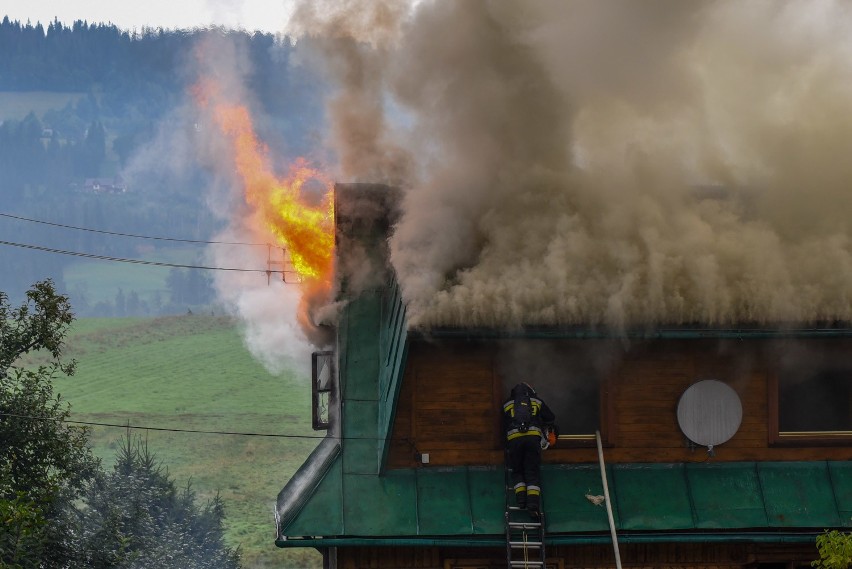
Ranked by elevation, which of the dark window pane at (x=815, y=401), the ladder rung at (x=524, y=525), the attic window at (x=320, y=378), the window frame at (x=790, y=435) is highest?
the attic window at (x=320, y=378)

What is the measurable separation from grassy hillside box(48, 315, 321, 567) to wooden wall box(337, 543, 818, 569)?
3145 cm

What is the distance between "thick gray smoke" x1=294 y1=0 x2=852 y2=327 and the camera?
17406mm

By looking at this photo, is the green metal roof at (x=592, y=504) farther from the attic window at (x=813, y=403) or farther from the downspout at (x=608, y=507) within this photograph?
the attic window at (x=813, y=403)

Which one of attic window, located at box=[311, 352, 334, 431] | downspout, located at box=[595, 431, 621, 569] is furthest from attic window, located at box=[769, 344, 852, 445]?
attic window, located at box=[311, 352, 334, 431]

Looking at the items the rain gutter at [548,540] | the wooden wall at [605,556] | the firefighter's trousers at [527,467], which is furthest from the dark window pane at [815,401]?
the firefighter's trousers at [527,467]

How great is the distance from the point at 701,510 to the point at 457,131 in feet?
21.2

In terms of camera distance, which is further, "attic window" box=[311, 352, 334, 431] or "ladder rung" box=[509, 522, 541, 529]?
"attic window" box=[311, 352, 334, 431]

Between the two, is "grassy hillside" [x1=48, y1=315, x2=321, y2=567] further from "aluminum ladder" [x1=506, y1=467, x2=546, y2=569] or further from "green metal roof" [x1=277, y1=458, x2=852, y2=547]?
"aluminum ladder" [x1=506, y1=467, x2=546, y2=569]

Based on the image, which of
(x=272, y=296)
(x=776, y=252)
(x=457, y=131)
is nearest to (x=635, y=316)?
(x=776, y=252)

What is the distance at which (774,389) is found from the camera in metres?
18.0

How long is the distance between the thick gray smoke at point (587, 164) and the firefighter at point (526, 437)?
1098 millimetres

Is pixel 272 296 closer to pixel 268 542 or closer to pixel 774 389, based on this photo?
pixel 774 389

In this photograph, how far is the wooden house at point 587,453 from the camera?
675 inches

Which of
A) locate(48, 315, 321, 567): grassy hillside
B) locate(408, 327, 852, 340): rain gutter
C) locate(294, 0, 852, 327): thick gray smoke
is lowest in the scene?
locate(408, 327, 852, 340): rain gutter
